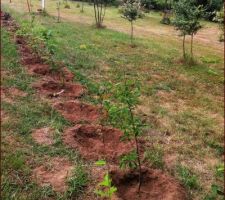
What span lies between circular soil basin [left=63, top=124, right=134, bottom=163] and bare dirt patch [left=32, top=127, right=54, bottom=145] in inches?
10.6

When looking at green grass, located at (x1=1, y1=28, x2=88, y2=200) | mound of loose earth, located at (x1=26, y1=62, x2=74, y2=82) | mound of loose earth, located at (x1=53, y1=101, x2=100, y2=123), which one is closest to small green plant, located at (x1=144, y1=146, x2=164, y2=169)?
green grass, located at (x1=1, y1=28, x2=88, y2=200)

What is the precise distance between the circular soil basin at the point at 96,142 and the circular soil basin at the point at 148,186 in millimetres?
579

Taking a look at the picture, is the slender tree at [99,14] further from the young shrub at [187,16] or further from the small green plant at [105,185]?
the small green plant at [105,185]

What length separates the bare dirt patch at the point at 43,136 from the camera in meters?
6.79

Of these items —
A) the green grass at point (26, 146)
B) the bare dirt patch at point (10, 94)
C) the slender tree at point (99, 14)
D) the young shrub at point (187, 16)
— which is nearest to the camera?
the green grass at point (26, 146)

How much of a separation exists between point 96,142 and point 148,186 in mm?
1582

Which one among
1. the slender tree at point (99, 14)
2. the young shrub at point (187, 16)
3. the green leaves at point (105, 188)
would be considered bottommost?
the slender tree at point (99, 14)

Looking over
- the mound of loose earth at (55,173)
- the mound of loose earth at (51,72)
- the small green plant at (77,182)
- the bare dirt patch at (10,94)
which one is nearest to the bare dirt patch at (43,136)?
→ the mound of loose earth at (55,173)

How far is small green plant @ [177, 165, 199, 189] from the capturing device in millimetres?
5945

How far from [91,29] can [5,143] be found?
52.2 ft

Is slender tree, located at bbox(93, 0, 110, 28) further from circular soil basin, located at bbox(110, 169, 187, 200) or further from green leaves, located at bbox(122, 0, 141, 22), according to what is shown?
circular soil basin, located at bbox(110, 169, 187, 200)

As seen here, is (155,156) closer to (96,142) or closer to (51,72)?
(96,142)

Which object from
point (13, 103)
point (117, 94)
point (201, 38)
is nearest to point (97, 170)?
point (117, 94)

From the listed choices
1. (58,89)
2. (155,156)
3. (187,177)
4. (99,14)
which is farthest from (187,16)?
(99,14)
